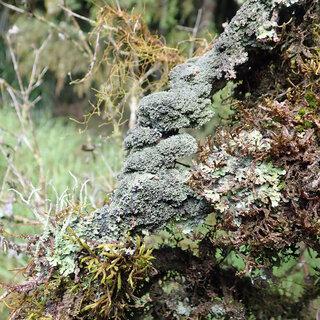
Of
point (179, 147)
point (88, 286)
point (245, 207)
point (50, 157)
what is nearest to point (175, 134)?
point (179, 147)

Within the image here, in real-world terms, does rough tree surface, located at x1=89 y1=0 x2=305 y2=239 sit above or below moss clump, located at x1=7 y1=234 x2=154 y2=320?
above

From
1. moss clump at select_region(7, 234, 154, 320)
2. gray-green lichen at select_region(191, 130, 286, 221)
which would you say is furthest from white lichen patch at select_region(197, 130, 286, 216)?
moss clump at select_region(7, 234, 154, 320)

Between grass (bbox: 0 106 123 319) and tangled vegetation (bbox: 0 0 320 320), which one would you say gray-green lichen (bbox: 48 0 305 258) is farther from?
grass (bbox: 0 106 123 319)

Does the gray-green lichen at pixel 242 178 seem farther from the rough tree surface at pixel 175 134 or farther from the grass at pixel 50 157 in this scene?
the grass at pixel 50 157

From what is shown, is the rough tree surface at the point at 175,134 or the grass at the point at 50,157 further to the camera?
the grass at the point at 50,157

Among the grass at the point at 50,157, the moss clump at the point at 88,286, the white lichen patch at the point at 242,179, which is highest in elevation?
the white lichen patch at the point at 242,179

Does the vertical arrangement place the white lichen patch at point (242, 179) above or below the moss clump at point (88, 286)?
above

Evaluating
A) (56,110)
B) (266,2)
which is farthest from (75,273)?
(56,110)

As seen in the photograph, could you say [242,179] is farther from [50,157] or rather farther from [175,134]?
[50,157]

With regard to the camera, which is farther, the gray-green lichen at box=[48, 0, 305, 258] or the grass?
the grass

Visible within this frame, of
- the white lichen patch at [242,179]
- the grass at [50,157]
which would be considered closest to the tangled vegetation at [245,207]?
the white lichen patch at [242,179]

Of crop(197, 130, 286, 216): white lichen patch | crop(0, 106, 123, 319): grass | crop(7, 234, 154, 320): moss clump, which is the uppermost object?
crop(197, 130, 286, 216): white lichen patch

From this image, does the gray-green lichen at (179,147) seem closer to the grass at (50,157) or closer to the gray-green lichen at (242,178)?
the gray-green lichen at (242,178)
